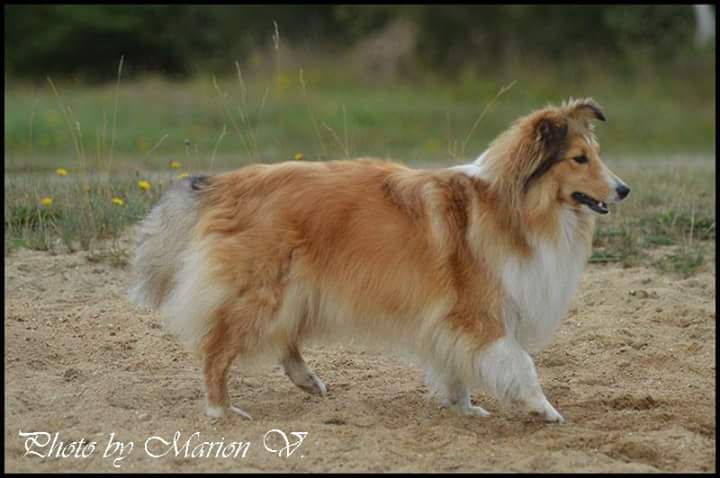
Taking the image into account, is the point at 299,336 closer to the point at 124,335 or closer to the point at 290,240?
the point at 290,240

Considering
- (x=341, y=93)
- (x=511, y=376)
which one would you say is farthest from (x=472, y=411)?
(x=341, y=93)

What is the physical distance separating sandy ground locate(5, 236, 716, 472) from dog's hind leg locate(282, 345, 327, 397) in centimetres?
8

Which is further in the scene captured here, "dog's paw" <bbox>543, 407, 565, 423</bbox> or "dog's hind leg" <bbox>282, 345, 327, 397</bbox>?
"dog's hind leg" <bbox>282, 345, 327, 397</bbox>

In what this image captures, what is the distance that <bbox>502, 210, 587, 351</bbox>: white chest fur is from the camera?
537cm

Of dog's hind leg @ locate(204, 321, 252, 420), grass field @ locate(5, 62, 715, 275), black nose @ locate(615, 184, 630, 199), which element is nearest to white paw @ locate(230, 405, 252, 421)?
dog's hind leg @ locate(204, 321, 252, 420)

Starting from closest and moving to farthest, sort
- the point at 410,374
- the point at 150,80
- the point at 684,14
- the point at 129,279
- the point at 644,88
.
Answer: the point at 410,374
the point at 129,279
the point at 644,88
the point at 150,80
the point at 684,14

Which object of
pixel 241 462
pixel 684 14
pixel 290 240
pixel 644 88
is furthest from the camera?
pixel 684 14

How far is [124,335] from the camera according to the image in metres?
6.71

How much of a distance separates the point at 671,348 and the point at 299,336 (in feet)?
8.05

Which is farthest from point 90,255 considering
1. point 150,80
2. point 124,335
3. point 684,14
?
point 684,14

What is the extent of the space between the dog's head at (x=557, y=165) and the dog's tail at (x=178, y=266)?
1594mm

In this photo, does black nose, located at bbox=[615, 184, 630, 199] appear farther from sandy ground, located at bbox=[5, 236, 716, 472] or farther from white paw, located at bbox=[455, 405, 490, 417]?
white paw, located at bbox=[455, 405, 490, 417]

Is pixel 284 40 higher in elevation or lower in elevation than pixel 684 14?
lower

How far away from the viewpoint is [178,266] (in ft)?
18.2
